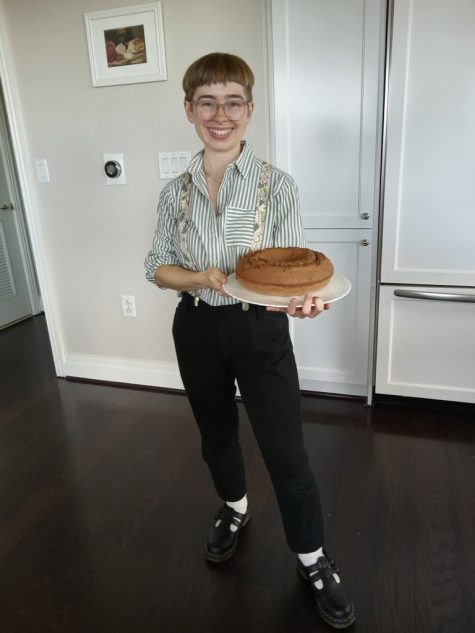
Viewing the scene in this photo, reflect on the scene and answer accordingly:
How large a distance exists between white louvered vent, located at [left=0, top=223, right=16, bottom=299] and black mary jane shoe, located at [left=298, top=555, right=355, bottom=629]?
3431 millimetres

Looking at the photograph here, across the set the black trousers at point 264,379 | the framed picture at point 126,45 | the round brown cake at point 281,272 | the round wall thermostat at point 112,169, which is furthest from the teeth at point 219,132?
the round wall thermostat at point 112,169

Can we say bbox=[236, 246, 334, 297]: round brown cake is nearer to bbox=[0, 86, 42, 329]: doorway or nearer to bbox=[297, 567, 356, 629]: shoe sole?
bbox=[297, 567, 356, 629]: shoe sole

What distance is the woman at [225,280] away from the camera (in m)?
1.15

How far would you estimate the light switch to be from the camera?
2.54 meters

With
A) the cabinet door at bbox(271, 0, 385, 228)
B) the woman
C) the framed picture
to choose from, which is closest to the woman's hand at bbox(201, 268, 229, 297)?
the woman

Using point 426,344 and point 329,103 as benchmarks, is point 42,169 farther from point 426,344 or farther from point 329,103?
point 426,344

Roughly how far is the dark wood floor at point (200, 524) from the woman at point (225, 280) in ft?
0.64

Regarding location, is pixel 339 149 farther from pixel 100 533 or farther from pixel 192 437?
pixel 100 533

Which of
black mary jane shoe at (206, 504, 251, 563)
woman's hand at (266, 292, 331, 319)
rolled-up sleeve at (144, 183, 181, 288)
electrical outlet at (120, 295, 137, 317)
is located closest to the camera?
woman's hand at (266, 292, 331, 319)

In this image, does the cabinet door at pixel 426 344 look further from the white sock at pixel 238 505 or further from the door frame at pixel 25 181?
the door frame at pixel 25 181

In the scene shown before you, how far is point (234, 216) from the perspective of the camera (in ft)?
3.85

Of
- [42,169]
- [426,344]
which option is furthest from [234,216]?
[42,169]

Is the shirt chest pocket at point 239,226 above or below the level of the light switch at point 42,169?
below

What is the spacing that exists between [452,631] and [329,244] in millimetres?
1533
